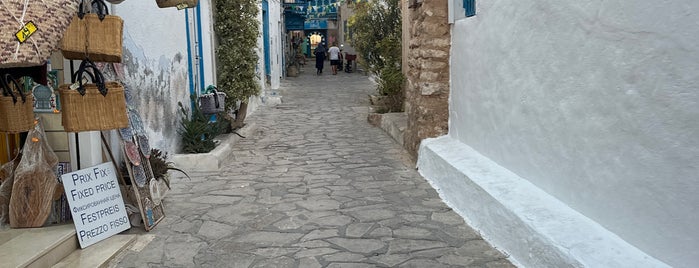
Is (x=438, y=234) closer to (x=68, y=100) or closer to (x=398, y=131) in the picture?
(x=68, y=100)

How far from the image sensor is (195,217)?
16.3 ft

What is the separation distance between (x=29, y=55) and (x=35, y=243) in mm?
1843

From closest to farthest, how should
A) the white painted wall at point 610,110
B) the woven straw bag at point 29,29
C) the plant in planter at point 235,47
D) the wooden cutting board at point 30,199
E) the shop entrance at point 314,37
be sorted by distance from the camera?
1. the woven straw bag at point 29,29
2. the white painted wall at point 610,110
3. the wooden cutting board at point 30,199
4. the plant in planter at point 235,47
5. the shop entrance at point 314,37

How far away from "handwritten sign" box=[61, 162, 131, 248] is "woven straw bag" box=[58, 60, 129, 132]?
2.95 feet

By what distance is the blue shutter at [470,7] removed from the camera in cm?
544

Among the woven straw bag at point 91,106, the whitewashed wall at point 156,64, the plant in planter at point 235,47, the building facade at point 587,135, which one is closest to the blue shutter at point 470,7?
the building facade at point 587,135

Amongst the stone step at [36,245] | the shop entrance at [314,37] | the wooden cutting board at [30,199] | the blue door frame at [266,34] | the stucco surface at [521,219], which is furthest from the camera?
the shop entrance at [314,37]

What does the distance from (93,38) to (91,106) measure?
0.42 meters

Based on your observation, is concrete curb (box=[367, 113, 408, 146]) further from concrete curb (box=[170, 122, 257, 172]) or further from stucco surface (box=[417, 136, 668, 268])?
concrete curb (box=[170, 122, 257, 172])

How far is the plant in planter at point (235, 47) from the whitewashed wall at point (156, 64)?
1.49 metres

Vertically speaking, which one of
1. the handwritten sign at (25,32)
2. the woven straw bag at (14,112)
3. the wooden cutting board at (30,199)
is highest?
the handwritten sign at (25,32)

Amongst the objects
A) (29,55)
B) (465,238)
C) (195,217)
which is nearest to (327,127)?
(195,217)

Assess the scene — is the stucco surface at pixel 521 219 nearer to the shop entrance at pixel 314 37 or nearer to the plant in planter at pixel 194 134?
the plant in planter at pixel 194 134

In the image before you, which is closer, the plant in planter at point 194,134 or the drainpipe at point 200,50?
the plant in planter at point 194,134
